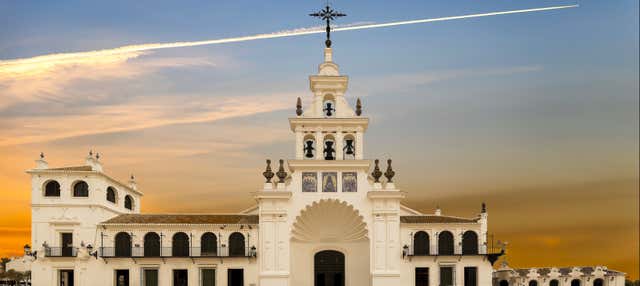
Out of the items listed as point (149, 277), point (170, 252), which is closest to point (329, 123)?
point (170, 252)

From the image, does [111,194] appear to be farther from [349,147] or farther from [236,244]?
[349,147]

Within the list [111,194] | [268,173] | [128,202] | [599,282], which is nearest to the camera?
[268,173]

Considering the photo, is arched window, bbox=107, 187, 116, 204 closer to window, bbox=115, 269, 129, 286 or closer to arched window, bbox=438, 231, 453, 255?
window, bbox=115, 269, 129, 286

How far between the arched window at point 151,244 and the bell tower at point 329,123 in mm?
11278

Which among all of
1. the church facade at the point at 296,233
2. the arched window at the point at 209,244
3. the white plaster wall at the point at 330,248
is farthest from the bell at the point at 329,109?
the arched window at the point at 209,244

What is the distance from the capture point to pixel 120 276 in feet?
159

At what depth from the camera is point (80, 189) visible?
1944 inches

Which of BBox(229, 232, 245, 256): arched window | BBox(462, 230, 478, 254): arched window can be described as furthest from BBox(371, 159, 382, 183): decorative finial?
BBox(229, 232, 245, 256): arched window

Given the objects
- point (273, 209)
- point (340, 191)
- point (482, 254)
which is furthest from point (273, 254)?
point (482, 254)

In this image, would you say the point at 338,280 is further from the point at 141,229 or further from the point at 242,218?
the point at 141,229

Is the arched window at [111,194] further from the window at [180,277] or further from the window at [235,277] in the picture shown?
the window at [235,277]

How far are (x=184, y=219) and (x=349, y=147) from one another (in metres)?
12.5

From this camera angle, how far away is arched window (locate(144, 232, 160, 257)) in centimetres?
4838

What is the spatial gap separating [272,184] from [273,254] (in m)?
4.49
